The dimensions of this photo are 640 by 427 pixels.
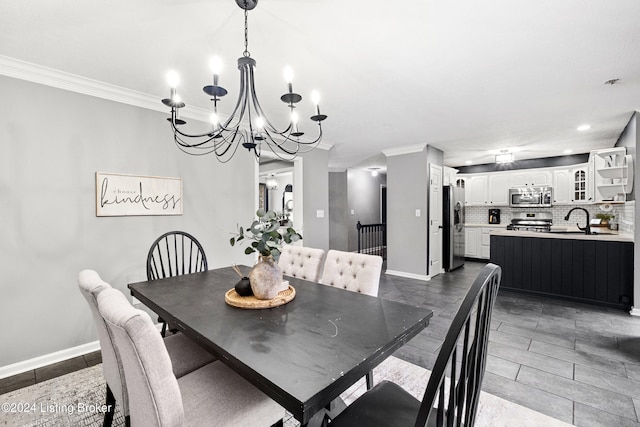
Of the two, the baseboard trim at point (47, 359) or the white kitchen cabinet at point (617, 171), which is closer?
the baseboard trim at point (47, 359)

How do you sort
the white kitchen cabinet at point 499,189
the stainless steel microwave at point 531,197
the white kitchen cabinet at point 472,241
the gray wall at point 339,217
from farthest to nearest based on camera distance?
1. the gray wall at point 339,217
2. the white kitchen cabinet at point 472,241
3. the white kitchen cabinet at point 499,189
4. the stainless steel microwave at point 531,197

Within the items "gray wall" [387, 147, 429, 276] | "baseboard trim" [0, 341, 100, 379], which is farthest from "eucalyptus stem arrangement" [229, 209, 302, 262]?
"gray wall" [387, 147, 429, 276]

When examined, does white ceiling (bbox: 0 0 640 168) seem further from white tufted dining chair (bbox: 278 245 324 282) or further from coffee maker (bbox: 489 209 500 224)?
coffee maker (bbox: 489 209 500 224)

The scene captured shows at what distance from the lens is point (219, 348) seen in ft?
3.51

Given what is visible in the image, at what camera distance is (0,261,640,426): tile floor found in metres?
Result: 1.82

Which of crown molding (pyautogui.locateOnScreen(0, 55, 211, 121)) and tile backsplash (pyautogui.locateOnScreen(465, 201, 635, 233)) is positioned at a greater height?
crown molding (pyautogui.locateOnScreen(0, 55, 211, 121))

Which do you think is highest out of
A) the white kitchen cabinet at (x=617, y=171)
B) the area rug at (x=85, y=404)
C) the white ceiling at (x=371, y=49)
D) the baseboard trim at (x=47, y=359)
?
the white ceiling at (x=371, y=49)

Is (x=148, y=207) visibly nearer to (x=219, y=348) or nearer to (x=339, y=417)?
(x=219, y=348)

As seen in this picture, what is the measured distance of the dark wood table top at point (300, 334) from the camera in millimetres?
875

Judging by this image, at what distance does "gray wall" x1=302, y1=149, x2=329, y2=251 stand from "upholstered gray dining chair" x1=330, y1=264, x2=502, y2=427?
3378 mm

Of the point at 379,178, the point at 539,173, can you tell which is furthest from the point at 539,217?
the point at 379,178

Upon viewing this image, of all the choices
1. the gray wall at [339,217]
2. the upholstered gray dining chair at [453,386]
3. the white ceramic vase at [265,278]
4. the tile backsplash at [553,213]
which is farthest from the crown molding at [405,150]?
the upholstered gray dining chair at [453,386]

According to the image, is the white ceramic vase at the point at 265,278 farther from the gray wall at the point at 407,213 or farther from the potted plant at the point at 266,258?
the gray wall at the point at 407,213

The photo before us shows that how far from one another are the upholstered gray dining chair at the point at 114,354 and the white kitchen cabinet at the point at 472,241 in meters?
6.71
